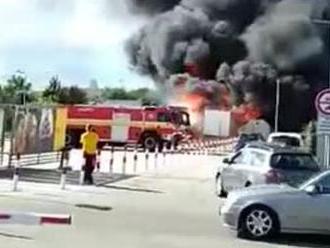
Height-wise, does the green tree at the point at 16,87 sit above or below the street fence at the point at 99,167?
above

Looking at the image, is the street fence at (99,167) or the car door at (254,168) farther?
the street fence at (99,167)

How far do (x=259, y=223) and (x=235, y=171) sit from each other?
25.1ft

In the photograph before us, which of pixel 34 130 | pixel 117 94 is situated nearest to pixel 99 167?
pixel 34 130

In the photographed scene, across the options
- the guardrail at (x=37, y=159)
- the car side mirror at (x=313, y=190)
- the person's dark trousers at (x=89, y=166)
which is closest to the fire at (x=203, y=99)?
the guardrail at (x=37, y=159)

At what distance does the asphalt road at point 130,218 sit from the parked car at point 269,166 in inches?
36.7

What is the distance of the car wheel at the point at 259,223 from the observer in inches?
584

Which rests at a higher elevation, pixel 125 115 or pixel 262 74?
pixel 262 74

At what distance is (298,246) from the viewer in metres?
14.5

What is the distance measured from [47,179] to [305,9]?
59.9 meters

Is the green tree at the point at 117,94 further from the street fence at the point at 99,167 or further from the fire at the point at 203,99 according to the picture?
the street fence at the point at 99,167

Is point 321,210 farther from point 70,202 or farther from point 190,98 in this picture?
point 190,98

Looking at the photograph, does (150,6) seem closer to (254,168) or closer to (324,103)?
(324,103)

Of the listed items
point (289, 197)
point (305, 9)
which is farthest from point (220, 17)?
point (289, 197)

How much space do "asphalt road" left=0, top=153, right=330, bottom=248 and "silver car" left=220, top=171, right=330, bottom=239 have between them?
0.26m
